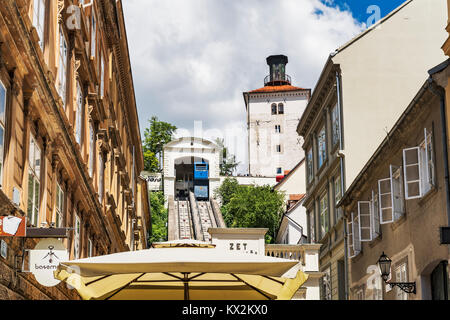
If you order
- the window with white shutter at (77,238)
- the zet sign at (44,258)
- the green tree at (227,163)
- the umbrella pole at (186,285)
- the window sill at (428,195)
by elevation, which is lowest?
the umbrella pole at (186,285)

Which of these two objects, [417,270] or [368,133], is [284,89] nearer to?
[368,133]

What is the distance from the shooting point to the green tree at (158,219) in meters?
74.6

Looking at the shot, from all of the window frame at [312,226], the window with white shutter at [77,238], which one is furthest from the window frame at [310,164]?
the window with white shutter at [77,238]

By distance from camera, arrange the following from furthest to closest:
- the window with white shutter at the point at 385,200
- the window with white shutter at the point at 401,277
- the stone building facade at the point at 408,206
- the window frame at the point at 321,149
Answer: the window frame at the point at 321,149
the window with white shutter at the point at 385,200
the window with white shutter at the point at 401,277
the stone building facade at the point at 408,206

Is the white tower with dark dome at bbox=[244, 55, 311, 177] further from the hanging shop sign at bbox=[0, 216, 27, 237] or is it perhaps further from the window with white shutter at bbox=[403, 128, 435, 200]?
the hanging shop sign at bbox=[0, 216, 27, 237]

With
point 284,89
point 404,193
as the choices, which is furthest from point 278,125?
point 404,193

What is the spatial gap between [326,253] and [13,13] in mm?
23314

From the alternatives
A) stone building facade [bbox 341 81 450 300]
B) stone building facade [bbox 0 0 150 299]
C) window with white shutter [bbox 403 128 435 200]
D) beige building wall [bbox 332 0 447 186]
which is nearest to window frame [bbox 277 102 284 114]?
stone building facade [bbox 0 0 150 299]

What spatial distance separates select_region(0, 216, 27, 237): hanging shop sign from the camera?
8.77 meters

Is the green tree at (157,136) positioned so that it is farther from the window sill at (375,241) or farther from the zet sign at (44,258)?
the zet sign at (44,258)

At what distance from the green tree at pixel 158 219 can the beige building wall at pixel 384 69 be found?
4607cm

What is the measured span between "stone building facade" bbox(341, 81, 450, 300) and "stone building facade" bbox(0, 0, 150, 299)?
7376 millimetres

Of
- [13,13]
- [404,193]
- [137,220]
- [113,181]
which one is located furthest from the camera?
[137,220]
